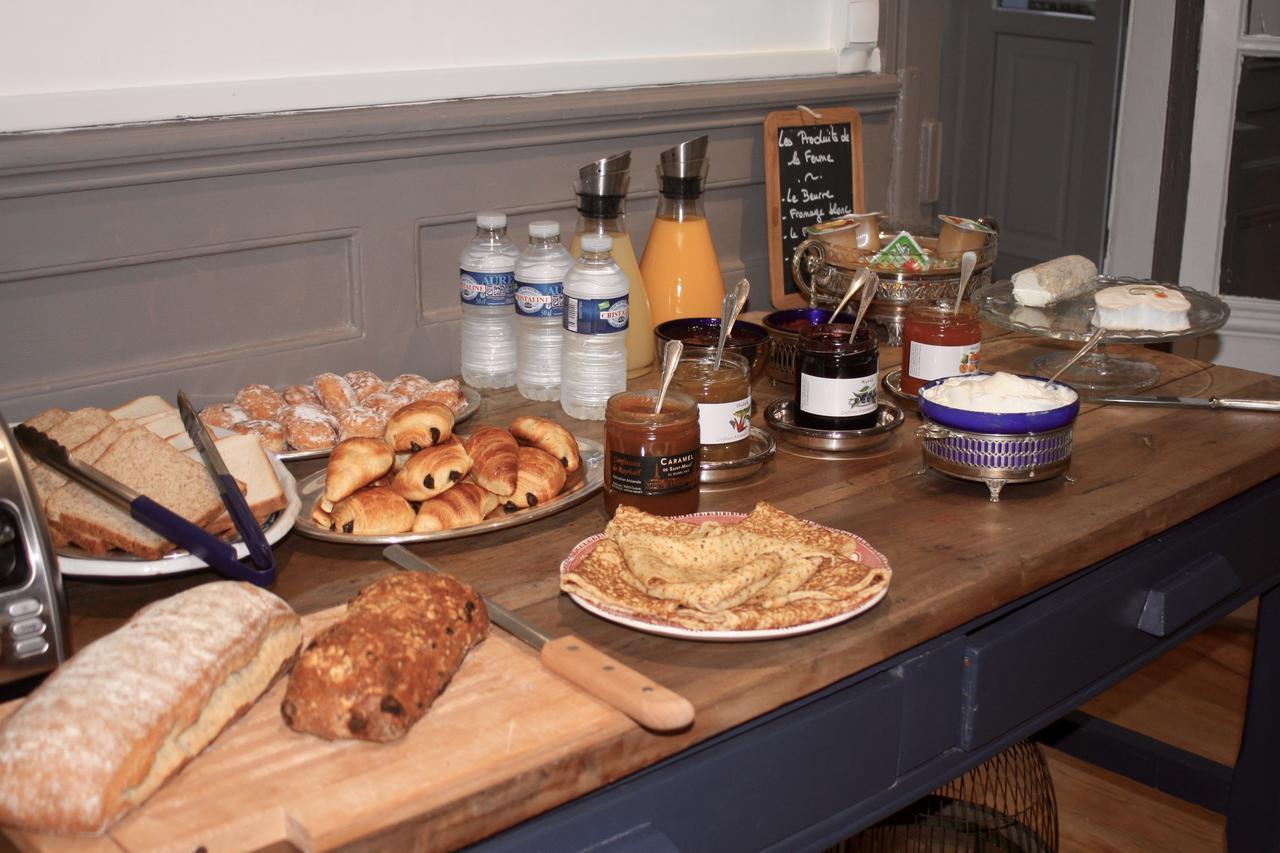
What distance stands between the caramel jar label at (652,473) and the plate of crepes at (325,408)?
31 centimetres

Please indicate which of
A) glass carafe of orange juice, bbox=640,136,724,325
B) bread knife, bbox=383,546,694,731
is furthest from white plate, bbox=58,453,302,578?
glass carafe of orange juice, bbox=640,136,724,325

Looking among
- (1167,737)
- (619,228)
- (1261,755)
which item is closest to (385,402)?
(619,228)

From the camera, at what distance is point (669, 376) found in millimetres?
1332

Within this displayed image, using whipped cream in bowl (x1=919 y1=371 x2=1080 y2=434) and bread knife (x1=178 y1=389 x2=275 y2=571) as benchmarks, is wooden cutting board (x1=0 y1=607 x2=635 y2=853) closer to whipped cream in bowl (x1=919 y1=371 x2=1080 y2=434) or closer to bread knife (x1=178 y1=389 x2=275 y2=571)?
bread knife (x1=178 y1=389 x2=275 y2=571)

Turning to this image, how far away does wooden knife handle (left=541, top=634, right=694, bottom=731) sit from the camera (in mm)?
923

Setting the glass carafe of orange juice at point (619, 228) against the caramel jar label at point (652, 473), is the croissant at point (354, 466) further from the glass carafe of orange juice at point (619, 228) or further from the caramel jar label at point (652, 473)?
the glass carafe of orange juice at point (619, 228)

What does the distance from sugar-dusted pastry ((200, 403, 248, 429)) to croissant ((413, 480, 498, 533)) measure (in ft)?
1.16

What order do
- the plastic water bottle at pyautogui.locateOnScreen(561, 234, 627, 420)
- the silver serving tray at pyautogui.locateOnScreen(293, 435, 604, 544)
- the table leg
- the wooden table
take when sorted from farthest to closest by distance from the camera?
the table leg, the plastic water bottle at pyautogui.locateOnScreen(561, 234, 627, 420), the silver serving tray at pyautogui.locateOnScreen(293, 435, 604, 544), the wooden table

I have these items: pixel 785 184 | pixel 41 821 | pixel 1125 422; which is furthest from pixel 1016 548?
pixel 785 184

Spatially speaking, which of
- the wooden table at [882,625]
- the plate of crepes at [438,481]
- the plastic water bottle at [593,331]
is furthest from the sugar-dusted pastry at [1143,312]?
the plate of crepes at [438,481]

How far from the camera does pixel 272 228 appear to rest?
1.69m

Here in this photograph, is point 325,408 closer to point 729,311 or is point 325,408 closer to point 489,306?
point 489,306

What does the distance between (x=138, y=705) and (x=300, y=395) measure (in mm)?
847

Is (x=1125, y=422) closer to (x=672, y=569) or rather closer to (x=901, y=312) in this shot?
(x=901, y=312)
